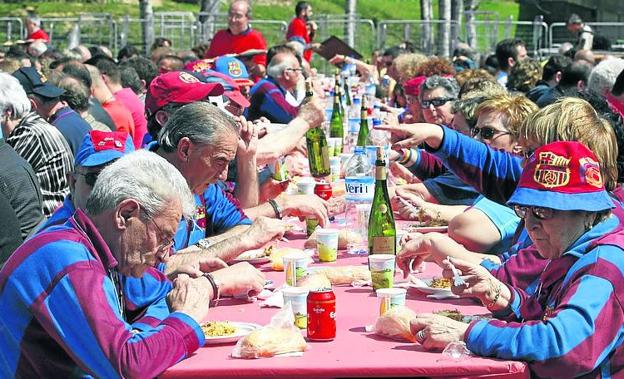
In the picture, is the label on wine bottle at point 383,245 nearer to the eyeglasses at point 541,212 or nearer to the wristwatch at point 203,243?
the wristwatch at point 203,243

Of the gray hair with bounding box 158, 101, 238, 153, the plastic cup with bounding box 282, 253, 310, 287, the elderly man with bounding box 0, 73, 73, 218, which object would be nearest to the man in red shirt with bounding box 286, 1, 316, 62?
the elderly man with bounding box 0, 73, 73, 218

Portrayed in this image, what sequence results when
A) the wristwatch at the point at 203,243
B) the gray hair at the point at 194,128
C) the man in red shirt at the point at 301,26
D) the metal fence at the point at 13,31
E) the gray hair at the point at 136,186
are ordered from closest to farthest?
the gray hair at the point at 136,186 < the gray hair at the point at 194,128 < the wristwatch at the point at 203,243 < the man in red shirt at the point at 301,26 < the metal fence at the point at 13,31

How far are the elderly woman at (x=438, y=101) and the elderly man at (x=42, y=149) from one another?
258cm

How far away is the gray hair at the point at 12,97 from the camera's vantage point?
701cm

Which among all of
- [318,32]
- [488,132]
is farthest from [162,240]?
[318,32]

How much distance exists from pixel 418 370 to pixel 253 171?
3195 millimetres

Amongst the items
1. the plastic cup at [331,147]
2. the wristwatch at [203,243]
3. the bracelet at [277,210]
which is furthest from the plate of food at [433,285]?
the plastic cup at [331,147]

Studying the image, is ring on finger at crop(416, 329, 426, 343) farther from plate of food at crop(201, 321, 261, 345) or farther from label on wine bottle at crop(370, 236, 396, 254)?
label on wine bottle at crop(370, 236, 396, 254)

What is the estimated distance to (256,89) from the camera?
11086mm

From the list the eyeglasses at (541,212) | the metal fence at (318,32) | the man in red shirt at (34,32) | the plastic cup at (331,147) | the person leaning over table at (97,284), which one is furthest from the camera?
the metal fence at (318,32)

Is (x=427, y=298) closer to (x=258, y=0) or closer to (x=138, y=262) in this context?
(x=138, y=262)

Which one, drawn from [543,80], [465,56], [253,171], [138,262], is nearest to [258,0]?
[465,56]

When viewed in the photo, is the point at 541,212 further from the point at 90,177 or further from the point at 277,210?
the point at 277,210

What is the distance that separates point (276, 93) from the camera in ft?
36.1
